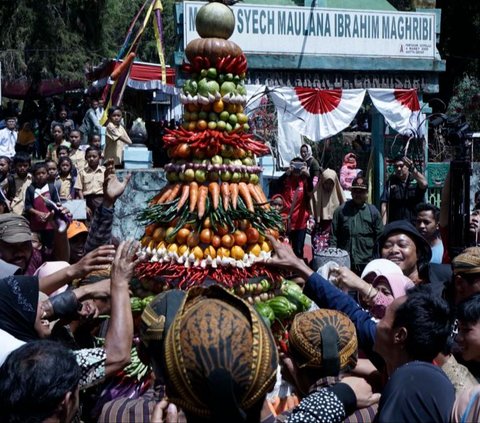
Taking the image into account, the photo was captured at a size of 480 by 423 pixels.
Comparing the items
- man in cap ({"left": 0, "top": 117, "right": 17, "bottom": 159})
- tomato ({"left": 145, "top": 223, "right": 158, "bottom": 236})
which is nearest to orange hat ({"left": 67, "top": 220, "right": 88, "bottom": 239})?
tomato ({"left": 145, "top": 223, "right": 158, "bottom": 236})

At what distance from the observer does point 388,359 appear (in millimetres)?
2939

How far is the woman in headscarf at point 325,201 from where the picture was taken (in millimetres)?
11253

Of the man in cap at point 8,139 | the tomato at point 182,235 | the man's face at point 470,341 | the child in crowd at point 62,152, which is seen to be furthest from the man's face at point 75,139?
the man's face at point 470,341

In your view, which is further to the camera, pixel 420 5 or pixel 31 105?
pixel 31 105

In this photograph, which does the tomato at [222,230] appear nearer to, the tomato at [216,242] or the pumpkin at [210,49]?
the tomato at [216,242]

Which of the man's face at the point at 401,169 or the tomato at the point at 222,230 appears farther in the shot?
the man's face at the point at 401,169

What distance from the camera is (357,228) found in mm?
8453

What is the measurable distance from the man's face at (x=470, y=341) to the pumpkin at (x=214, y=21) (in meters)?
2.04

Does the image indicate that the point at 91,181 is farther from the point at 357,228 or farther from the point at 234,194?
the point at 234,194

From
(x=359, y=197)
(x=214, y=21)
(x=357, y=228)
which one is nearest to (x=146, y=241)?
(x=214, y=21)

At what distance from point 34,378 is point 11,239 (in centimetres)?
231

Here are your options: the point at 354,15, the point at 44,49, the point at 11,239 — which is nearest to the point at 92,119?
the point at 354,15

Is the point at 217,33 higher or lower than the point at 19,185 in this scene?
higher

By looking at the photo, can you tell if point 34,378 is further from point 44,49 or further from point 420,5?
point 44,49
